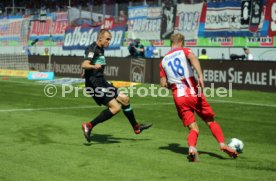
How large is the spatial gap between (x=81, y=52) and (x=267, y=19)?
61.5 feet

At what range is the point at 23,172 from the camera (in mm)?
7957

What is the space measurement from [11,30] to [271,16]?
30.2 m

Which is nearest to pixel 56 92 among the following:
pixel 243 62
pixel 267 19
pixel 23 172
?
pixel 243 62

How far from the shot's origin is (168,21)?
3716 cm

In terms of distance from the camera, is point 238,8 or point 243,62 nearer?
point 243,62

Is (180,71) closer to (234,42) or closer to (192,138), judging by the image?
(192,138)

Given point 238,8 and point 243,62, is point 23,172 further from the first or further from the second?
point 238,8

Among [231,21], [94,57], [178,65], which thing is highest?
[178,65]

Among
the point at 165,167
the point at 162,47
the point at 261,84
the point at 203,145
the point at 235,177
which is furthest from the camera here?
the point at 162,47

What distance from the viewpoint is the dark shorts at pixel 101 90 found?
Result: 1073cm

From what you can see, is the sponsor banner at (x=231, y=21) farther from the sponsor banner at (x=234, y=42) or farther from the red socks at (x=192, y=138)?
the red socks at (x=192, y=138)

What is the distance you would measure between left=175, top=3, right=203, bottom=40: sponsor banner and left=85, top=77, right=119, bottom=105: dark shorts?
969 inches

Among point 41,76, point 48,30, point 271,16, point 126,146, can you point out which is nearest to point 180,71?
point 126,146

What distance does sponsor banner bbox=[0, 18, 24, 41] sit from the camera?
52750mm
